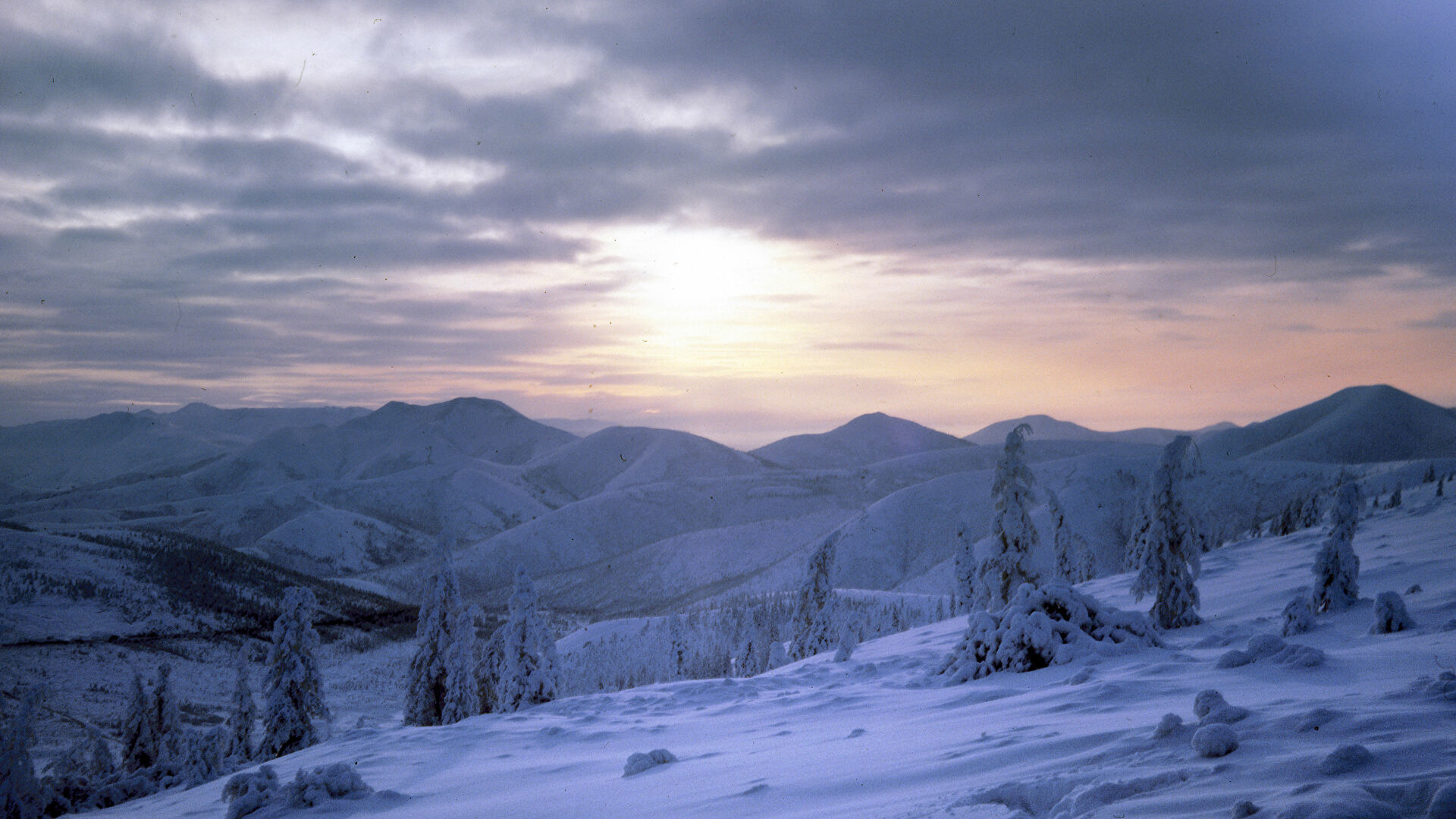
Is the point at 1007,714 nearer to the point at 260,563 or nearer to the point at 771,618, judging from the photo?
the point at 771,618

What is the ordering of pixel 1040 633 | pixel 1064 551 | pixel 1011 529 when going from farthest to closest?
pixel 1064 551, pixel 1011 529, pixel 1040 633

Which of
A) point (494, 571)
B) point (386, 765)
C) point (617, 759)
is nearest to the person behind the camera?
point (617, 759)

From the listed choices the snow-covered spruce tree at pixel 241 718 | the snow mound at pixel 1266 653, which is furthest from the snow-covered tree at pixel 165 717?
the snow mound at pixel 1266 653

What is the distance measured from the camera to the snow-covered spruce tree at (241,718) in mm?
33031

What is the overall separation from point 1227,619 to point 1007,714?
10.6 metres

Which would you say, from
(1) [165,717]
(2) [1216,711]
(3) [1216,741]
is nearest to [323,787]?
(3) [1216,741]

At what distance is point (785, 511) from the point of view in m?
194

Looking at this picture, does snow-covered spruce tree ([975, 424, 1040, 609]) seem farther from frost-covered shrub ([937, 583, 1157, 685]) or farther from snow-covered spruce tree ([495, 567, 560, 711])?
snow-covered spruce tree ([495, 567, 560, 711])

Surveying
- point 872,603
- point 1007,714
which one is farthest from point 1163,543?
point 872,603

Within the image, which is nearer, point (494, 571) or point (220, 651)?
point (220, 651)

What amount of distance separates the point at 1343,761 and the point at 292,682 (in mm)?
34332

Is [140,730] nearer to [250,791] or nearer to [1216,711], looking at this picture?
[250,791]

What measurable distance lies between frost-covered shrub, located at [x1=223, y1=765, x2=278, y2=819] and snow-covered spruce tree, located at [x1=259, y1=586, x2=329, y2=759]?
20829 millimetres

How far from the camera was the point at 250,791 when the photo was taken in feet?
28.8
